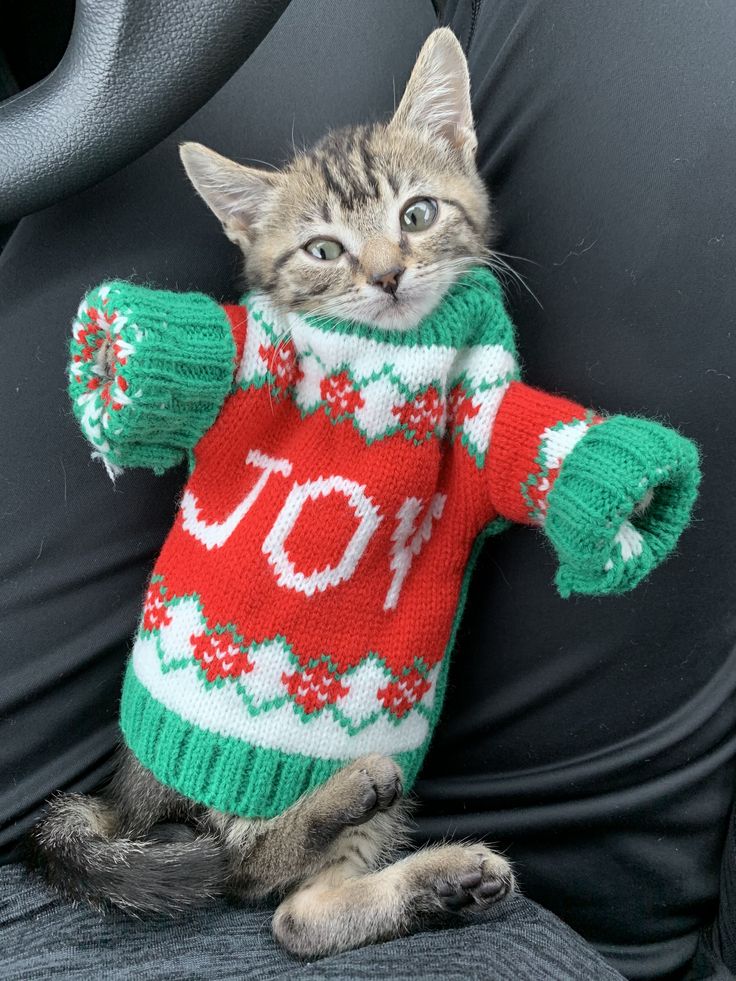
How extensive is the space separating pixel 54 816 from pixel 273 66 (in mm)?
930

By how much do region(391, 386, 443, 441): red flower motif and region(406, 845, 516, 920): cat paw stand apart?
453 mm

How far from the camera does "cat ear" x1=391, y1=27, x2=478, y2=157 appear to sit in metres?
0.83

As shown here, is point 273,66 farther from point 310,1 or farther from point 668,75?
point 668,75

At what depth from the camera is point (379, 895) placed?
0.84m

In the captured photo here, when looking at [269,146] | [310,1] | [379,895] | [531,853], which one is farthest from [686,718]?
[310,1]

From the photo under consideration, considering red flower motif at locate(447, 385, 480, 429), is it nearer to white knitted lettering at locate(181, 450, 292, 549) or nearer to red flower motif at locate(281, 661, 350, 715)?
white knitted lettering at locate(181, 450, 292, 549)

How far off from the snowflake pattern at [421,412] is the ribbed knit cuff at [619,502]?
155mm

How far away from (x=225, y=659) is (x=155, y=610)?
103 millimetres

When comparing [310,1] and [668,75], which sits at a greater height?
[310,1]

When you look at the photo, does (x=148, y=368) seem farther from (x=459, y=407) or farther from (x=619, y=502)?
(x=619, y=502)

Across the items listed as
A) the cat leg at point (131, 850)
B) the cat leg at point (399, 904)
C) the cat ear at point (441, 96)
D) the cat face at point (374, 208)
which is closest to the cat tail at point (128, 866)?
the cat leg at point (131, 850)

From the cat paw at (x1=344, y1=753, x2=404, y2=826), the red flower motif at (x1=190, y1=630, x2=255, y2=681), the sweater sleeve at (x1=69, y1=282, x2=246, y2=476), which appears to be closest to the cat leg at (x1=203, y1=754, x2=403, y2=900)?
the cat paw at (x1=344, y1=753, x2=404, y2=826)

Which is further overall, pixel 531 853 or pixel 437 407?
pixel 531 853

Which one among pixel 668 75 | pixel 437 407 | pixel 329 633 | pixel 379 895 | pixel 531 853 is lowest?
pixel 531 853
